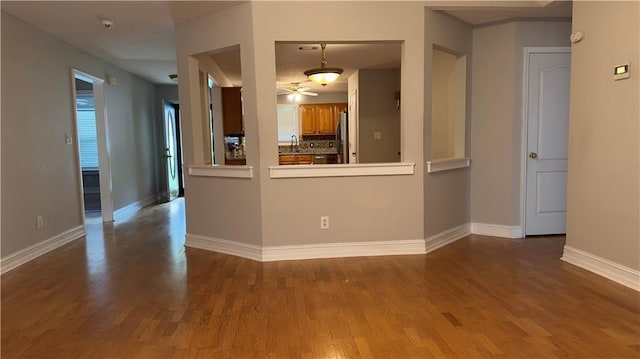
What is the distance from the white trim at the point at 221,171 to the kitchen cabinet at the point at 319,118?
5285mm

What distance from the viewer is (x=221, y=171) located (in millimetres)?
4016

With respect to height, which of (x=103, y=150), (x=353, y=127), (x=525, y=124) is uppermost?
(x=353, y=127)

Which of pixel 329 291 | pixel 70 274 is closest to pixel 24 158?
pixel 70 274

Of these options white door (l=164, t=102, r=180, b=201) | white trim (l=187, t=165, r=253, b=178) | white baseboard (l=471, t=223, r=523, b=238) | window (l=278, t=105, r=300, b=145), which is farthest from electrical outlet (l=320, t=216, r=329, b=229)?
window (l=278, t=105, r=300, b=145)

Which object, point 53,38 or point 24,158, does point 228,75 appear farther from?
point 24,158

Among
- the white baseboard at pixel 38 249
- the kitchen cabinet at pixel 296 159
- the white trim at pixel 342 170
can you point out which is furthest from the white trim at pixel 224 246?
the kitchen cabinet at pixel 296 159

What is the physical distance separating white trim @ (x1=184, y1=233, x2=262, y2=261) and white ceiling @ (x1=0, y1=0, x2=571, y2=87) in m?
1.97

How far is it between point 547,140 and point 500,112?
579 mm

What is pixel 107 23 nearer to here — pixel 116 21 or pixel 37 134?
pixel 116 21

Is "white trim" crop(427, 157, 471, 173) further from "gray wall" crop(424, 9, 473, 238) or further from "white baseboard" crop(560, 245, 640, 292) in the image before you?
"white baseboard" crop(560, 245, 640, 292)

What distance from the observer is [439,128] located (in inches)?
208

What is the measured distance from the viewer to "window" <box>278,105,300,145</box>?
949 centimetres

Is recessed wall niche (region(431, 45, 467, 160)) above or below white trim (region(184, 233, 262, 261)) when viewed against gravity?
above

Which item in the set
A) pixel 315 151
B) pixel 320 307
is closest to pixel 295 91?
pixel 315 151
